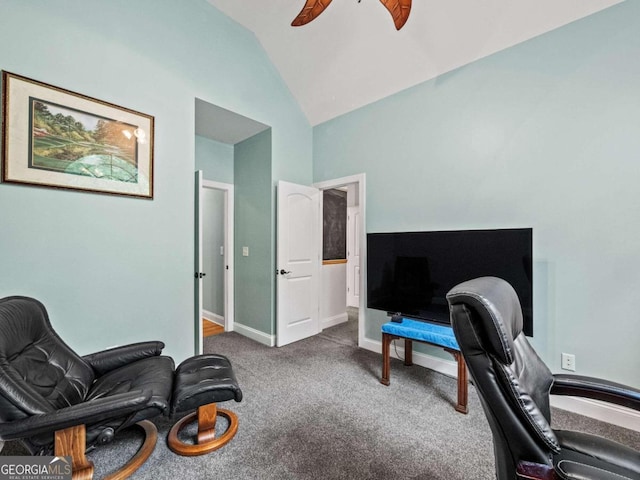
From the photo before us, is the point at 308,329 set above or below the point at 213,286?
below

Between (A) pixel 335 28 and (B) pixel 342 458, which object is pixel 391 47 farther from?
(B) pixel 342 458

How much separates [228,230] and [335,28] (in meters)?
2.84

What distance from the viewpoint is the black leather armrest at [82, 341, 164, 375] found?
1.93 m

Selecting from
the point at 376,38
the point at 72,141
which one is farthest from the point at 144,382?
the point at 376,38

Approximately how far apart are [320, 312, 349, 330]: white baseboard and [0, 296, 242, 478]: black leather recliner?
7.59 feet

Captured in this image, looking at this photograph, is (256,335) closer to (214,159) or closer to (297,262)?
(297,262)

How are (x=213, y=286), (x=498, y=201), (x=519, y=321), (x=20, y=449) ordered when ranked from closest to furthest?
1. (x=519, y=321)
2. (x=20, y=449)
3. (x=498, y=201)
4. (x=213, y=286)

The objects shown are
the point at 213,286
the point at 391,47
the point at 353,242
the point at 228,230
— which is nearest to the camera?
the point at 391,47

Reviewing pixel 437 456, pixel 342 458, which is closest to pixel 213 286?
pixel 342 458

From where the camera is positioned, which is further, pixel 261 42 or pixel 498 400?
pixel 261 42

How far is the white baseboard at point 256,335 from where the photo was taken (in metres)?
3.57

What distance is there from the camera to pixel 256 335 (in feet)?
12.4

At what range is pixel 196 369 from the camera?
194cm

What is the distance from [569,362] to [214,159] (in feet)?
14.5
